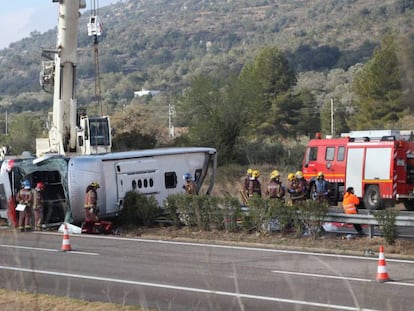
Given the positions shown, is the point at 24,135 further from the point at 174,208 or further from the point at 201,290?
the point at 201,290

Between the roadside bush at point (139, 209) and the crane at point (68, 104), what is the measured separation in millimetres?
4589

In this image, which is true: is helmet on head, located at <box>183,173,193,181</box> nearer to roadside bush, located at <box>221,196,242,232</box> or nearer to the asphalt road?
roadside bush, located at <box>221,196,242,232</box>

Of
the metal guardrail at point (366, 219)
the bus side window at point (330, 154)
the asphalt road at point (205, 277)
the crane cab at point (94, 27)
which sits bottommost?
the asphalt road at point (205, 277)

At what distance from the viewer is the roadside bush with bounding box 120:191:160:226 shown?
22703mm

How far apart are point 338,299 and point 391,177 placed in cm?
1769

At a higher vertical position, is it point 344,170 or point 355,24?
point 355,24

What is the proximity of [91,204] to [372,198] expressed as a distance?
11439mm

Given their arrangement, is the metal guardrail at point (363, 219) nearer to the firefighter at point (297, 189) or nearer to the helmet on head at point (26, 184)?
the firefighter at point (297, 189)

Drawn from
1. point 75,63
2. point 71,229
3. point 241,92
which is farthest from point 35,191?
A: point 241,92

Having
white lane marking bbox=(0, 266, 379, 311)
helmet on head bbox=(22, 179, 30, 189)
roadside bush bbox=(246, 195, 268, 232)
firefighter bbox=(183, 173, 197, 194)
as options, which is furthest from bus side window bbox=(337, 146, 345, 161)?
white lane marking bbox=(0, 266, 379, 311)

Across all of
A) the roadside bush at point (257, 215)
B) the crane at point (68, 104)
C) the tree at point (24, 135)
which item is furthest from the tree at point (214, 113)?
the roadside bush at point (257, 215)

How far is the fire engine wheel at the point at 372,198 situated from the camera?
1150 inches

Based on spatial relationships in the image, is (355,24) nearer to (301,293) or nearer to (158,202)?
(158,202)

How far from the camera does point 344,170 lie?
1228 inches
